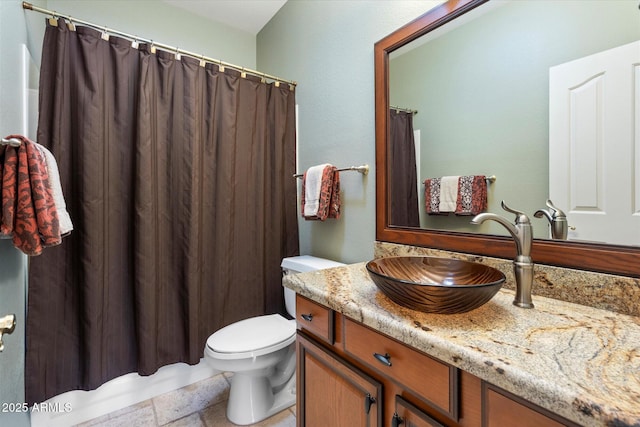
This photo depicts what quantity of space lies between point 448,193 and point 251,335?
1.21m

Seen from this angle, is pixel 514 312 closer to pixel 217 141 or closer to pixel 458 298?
pixel 458 298

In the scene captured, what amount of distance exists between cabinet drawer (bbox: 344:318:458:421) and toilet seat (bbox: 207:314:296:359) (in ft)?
2.45

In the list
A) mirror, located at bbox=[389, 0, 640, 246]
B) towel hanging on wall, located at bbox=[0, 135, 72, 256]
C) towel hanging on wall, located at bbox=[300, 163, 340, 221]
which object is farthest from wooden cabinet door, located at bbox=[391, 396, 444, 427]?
towel hanging on wall, located at bbox=[0, 135, 72, 256]

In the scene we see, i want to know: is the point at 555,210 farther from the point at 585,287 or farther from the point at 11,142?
Result: the point at 11,142

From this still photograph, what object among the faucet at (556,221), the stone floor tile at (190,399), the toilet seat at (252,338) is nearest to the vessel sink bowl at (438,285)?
the faucet at (556,221)

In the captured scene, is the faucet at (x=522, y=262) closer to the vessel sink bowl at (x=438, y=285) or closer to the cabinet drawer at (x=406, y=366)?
the vessel sink bowl at (x=438, y=285)

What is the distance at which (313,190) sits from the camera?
1660 mm

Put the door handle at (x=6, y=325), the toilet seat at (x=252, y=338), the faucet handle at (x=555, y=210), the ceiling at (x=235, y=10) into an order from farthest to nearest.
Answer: the ceiling at (x=235, y=10), the toilet seat at (x=252, y=338), the faucet handle at (x=555, y=210), the door handle at (x=6, y=325)

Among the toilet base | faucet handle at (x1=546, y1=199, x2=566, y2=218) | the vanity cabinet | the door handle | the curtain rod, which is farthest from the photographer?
the toilet base

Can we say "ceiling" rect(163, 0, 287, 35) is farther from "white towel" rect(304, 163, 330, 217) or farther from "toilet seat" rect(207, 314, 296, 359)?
"toilet seat" rect(207, 314, 296, 359)

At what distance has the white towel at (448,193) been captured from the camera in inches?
44.4

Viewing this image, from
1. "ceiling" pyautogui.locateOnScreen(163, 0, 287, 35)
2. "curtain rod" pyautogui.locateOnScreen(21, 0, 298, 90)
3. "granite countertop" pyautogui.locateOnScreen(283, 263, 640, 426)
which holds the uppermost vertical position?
"ceiling" pyautogui.locateOnScreen(163, 0, 287, 35)

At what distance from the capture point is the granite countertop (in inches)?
16.3

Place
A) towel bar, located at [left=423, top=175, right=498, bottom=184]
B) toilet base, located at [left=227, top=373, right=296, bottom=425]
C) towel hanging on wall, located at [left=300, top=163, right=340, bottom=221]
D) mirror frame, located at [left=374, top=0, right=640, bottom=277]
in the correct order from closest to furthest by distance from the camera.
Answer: mirror frame, located at [left=374, top=0, right=640, bottom=277], towel bar, located at [left=423, top=175, right=498, bottom=184], toilet base, located at [left=227, top=373, right=296, bottom=425], towel hanging on wall, located at [left=300, top=163, right=340, bottom=221]
